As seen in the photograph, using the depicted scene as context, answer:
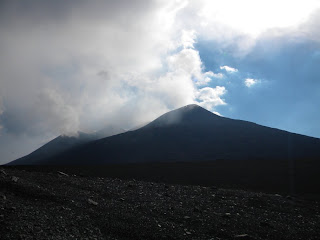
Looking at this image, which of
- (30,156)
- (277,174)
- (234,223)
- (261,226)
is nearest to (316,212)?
(261,226)

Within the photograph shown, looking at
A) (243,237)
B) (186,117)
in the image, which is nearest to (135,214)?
(243,237)

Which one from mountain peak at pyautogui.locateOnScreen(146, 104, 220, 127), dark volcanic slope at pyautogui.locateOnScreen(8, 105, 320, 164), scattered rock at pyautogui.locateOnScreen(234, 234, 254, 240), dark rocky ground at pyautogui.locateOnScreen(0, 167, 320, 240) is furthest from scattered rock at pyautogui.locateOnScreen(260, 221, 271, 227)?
mountain peak at pyautogui.locateOnScreen(146, 104, 220, 127)

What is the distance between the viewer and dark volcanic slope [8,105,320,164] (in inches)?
4119

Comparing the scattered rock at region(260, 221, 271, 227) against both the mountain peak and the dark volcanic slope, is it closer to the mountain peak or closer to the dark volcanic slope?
the dark volcanic slope

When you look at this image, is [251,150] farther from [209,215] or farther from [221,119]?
[209,215]

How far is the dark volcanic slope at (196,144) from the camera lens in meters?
105

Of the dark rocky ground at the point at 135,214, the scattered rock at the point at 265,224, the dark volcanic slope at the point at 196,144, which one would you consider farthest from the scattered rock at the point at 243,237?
the dark volcanic slope at the point at 196,144

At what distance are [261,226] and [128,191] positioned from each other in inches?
439

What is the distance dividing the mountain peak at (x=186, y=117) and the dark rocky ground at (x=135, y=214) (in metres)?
138

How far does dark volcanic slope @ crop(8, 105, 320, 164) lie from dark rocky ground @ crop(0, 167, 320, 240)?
79.9 m

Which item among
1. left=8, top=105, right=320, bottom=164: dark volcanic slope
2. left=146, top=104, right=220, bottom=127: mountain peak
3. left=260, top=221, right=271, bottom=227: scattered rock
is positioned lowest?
left=260, top=221, right=271, bottom=227: scattered rock

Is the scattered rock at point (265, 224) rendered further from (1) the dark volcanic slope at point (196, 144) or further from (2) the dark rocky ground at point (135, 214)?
(1) the dark volcanic slope at point (196, 144)

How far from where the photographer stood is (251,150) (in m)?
107

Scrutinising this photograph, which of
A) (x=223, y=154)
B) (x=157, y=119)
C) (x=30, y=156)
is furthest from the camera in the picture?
(x=30, y=156)
